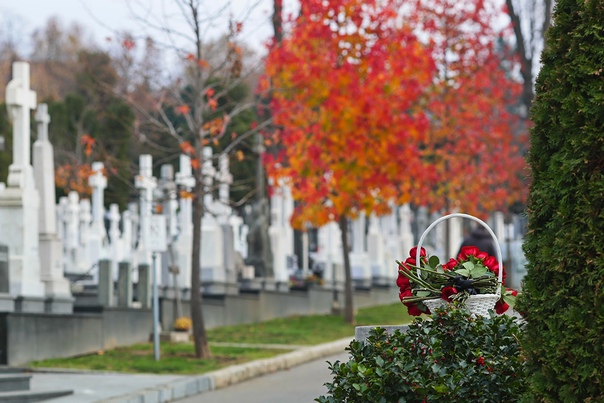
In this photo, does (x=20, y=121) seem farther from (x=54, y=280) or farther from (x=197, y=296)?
(x=197, y=296)

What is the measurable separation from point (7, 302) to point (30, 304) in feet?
2.97

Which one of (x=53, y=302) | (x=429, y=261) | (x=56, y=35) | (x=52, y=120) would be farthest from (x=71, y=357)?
(x=56, y=35)

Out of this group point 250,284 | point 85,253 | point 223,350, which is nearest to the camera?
point 223,350

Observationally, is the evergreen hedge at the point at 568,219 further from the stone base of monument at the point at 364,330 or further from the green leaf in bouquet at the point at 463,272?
the green leaf in bouquet at the point at 463,272

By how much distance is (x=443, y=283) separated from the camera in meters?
7.80

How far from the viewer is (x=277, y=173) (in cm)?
2519

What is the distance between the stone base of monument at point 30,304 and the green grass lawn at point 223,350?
3.47ft

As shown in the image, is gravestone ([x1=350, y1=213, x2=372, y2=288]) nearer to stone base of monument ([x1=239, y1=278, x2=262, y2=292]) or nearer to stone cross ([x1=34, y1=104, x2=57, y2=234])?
stone base of monument ([x1=239, y1=278, x2=262, y2=292])

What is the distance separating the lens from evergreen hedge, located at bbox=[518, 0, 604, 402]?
516cm

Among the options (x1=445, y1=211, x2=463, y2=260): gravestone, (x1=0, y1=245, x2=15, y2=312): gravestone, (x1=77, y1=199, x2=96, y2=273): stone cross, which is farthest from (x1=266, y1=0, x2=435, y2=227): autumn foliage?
(x1=445, y1=211, x2=463, y2=260): gravestone

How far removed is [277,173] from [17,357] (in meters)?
8.89

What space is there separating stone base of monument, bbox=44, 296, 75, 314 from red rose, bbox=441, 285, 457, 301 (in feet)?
41.6

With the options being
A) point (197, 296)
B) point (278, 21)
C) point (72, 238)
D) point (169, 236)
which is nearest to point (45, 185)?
point (197, 296)

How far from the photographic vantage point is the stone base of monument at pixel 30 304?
19031 mm
